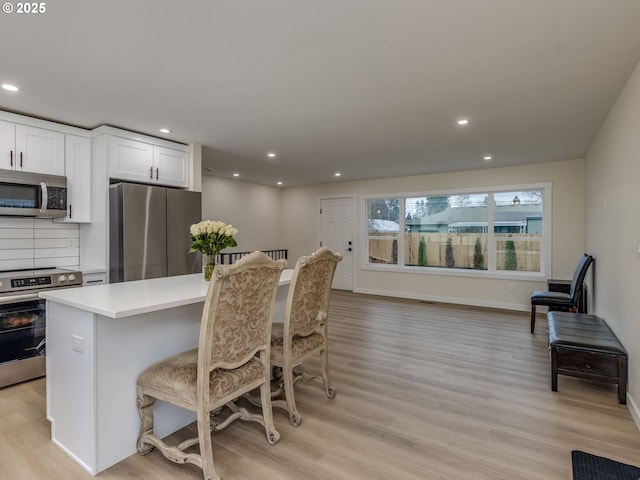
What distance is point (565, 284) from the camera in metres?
4.72

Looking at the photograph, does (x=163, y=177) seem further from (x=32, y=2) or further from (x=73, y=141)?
(x=32, y=2)

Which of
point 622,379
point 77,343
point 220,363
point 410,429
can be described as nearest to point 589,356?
point 622,379

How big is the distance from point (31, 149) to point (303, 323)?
3.10 metres

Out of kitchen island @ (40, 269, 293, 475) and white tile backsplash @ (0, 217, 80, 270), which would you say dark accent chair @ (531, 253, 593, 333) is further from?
white tile backsplash @ (0, 217, 80, 270)

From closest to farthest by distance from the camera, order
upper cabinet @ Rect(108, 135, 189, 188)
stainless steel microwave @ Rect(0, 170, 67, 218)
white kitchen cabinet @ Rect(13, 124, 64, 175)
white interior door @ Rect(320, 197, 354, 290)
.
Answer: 1. stainless steel microwave @ Rect(0, 170, 67, 218)
2. white kitchen cabinet @ Rect(13, 124, 64, 175)
3. upper cabinet @ Rect(108, 135, 189, 188)
4. white interior door @ Rect(320, 197, 354, 290)

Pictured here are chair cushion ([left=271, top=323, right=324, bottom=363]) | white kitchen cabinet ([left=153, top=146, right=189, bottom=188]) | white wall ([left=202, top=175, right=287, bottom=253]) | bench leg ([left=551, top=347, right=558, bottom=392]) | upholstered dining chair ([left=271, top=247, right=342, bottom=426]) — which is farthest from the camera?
white wall ([left=202, top=175, right=287, bottom=253])

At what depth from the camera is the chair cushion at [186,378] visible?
5.66 ft

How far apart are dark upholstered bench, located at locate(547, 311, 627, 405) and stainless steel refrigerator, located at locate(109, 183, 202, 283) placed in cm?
375

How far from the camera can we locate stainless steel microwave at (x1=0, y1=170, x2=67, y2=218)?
9.89ft

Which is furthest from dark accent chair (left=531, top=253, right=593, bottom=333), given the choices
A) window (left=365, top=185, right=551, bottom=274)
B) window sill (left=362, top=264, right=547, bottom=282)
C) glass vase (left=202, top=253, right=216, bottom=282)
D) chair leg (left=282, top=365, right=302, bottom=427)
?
glass vase (left=202, top=253, right=216, bottom=282)

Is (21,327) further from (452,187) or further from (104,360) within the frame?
(452,187)

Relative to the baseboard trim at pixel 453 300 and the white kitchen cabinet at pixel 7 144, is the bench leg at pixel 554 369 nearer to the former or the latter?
the baseboard trim at pixel 453 300

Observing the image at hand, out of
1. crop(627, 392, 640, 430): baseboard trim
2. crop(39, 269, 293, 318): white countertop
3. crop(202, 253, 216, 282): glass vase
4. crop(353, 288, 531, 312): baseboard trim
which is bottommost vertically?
crop(627, 392, 640, 430): baseboard trim

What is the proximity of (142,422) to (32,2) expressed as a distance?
229 cm
